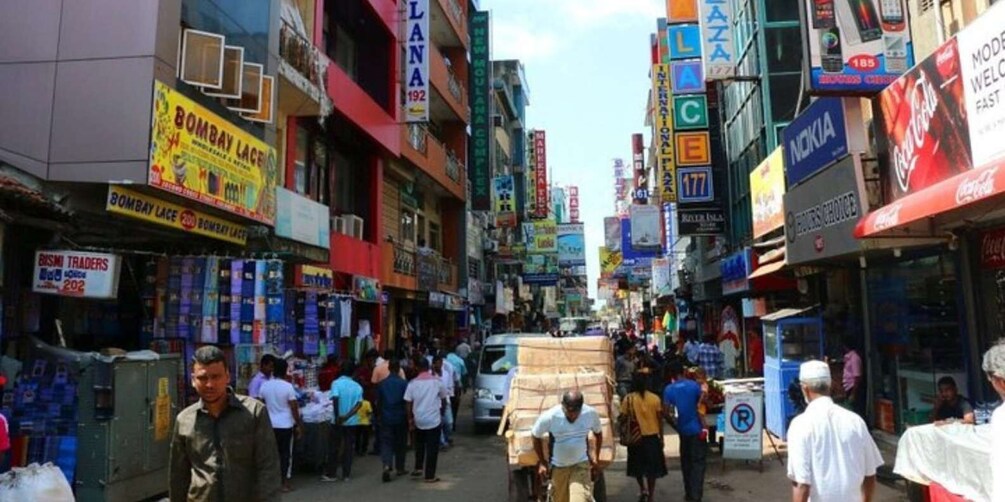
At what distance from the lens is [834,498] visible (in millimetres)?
4340

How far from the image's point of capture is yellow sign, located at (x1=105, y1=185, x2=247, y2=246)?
359 inches

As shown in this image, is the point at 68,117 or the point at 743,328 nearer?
the point at 68,117

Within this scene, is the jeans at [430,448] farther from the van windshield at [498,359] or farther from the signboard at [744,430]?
the van windshield at [498,359]

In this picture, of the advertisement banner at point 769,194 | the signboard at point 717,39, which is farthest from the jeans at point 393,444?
the signboard at point 717,39

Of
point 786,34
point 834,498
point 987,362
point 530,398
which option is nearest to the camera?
point 987,362

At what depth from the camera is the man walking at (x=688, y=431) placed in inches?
345

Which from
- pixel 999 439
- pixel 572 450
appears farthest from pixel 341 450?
pixel 999 439

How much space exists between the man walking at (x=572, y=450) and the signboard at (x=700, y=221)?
17.4m

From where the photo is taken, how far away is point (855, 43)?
10.0m

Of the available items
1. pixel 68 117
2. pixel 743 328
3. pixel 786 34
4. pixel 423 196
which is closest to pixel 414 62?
pixel 423 196

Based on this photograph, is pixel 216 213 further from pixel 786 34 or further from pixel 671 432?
pixel 786 34

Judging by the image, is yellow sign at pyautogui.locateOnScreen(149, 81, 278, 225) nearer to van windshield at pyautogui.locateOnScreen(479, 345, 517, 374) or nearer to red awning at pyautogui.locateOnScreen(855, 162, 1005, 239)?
van windshield at pyautogui.locateOnScreen(479, 345, 517, 374)

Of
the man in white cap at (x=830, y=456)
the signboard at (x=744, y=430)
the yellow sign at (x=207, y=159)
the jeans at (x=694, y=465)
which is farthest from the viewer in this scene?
the signboard at (x=744, y=430)

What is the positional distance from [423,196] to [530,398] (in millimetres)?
20131
